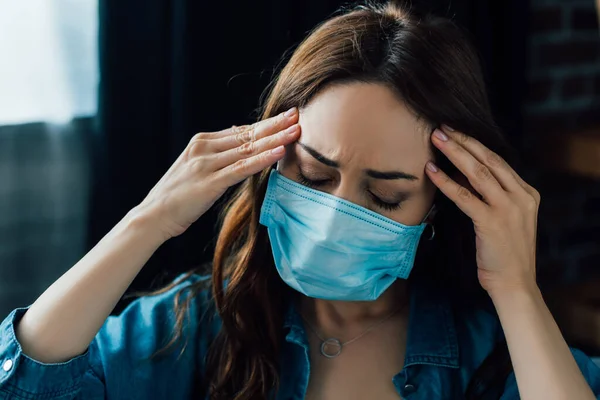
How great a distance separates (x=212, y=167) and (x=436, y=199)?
0.40 metres

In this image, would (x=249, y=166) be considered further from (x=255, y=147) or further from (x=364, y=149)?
(x=364, y=149)

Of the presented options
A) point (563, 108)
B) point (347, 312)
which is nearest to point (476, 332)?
point (347, 312)

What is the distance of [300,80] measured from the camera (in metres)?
1.45

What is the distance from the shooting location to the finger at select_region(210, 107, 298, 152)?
1.43 metres

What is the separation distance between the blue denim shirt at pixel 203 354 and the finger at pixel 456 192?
267 millimetres

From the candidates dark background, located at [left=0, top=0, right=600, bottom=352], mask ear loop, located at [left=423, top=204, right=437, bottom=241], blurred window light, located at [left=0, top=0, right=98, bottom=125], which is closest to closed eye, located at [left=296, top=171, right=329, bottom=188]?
mask ear loop, located at [left=423, top=204, right=437, bottom=241]

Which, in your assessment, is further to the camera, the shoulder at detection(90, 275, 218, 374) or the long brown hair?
the shoulder at detection(90, 275, 218, 374)

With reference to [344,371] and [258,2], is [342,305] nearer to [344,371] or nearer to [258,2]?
[344,371]

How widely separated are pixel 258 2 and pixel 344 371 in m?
0.79

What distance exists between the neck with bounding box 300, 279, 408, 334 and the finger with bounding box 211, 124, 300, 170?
36 centimetres

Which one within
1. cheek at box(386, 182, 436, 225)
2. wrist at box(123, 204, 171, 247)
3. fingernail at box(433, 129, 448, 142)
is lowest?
wrist at box(123, 204, 171, 247)

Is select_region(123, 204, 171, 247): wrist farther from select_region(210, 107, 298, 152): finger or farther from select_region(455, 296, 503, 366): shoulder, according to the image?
select_region(455, 296, 503, 366): shoulder

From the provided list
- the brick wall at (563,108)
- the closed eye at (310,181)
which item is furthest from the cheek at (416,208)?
the brick wall at (563,108)

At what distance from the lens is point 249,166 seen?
1.42 m
